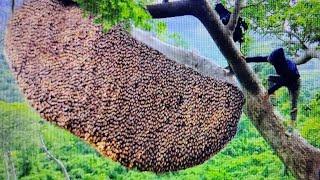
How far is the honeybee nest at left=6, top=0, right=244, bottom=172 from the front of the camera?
9.59 feet

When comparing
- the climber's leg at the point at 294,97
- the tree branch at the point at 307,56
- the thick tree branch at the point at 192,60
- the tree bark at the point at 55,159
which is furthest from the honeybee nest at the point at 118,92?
the tree branch at the point at 307,56

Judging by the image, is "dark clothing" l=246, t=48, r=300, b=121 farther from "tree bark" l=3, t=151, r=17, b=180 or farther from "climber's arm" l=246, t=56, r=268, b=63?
"tree bark" l=3, t=151, r=17, b=180

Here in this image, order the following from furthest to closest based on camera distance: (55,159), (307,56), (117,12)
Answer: (307,56) < (55,159) < (117,12)

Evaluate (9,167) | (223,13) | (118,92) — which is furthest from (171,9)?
(9,167)

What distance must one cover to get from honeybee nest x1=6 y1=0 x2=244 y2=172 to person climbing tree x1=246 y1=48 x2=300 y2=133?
20 cm

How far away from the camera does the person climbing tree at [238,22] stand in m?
3.04

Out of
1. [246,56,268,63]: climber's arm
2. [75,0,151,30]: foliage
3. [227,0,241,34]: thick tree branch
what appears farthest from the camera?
[246,56,268,63]: climber's arm

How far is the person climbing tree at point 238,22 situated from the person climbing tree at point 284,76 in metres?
0.13

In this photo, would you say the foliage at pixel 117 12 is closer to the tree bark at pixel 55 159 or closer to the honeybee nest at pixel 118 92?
the honeybee nest at pixel 118 92

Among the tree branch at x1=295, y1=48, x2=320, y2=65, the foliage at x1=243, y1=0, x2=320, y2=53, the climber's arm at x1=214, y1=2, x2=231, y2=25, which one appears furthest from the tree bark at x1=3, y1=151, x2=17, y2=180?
the tree branch at x1=295, y1=48, x2=320, y2=65

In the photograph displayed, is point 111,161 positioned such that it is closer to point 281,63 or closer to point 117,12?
point 117,12

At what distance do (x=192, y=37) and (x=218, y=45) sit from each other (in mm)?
161

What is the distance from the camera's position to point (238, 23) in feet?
10.1

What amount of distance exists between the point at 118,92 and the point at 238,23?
79cm
